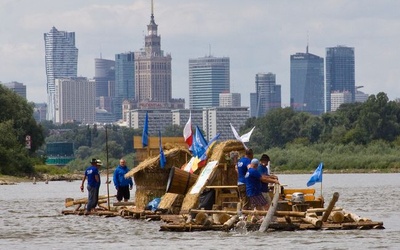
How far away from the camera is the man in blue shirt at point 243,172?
3469 cm

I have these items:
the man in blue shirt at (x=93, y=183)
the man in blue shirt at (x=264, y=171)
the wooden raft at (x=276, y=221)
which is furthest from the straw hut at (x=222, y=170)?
the man in blue shirt at (x=93, y=183)

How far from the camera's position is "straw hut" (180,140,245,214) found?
38125mm

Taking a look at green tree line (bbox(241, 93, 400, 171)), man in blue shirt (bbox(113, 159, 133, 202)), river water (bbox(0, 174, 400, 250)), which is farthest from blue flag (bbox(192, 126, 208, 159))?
green tree line (bbox(241, 93, 400, 171))

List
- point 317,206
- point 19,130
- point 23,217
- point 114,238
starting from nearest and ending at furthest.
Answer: point 114,238 → point 317,206 → point 23,217 → point 19,130

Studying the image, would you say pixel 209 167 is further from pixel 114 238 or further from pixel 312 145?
pixel 312 145

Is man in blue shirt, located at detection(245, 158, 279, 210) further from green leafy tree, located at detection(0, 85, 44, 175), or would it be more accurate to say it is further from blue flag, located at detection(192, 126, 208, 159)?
green leafy tree, located at detection(0, 85, 44, 175)

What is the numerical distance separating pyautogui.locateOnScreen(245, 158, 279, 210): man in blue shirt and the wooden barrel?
15.7ft

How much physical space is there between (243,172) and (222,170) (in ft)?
12.9

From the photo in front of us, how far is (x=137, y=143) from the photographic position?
4506 cm

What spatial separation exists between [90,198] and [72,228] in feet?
17.7

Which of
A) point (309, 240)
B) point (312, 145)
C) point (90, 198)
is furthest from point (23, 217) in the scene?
point (312, 145)

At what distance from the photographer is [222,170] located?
127 ft

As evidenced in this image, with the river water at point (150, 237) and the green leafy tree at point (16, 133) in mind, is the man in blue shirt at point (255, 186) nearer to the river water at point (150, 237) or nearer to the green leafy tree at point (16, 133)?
the river water at point (150, 237)

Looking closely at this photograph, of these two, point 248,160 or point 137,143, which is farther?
point 137,143
